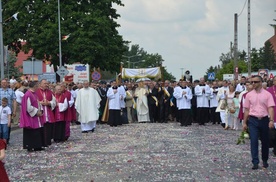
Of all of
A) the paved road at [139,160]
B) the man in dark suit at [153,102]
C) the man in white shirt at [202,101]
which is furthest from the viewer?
the man in dark suit at [153,102]

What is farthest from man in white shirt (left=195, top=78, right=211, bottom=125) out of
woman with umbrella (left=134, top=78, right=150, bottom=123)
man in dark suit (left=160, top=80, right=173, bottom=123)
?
woman with umbrella (left=134, top=78, right=150, bottom=123)

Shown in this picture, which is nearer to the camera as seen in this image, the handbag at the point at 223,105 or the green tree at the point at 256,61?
the handbag at the point at 223,105

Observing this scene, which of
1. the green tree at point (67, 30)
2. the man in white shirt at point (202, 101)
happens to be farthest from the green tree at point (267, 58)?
the man in white shirt at point (202, 101)

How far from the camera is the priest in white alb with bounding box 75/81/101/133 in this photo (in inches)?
852

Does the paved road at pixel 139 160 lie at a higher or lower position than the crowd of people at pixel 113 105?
lower

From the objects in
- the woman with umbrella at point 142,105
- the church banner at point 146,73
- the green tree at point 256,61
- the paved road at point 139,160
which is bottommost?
the paved road at point 139,160

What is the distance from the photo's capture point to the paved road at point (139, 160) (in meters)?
10.7

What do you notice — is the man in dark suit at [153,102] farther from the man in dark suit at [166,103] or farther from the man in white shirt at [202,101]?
the man in white shirt at [202,101]

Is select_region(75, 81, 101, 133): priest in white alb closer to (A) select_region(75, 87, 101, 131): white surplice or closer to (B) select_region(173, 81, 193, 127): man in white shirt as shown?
(A) select_region(75, 87, 101, 131): white surplice

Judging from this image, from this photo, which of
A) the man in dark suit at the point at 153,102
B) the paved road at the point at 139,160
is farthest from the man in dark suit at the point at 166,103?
the paved road at the point at 139,160

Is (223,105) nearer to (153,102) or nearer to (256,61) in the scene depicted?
(153,102)

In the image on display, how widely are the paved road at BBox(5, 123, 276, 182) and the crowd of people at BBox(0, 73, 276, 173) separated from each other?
71 centimetres

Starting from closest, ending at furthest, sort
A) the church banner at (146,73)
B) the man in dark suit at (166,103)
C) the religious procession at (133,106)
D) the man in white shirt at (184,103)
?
the religious procession at (133,106)
the man in white shirt at (184,103)
the man in dark suit at (166,103)
the church banner at (146,73)

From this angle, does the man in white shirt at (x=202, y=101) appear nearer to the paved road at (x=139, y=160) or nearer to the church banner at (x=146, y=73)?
the paved road at (x=139, y=160)
